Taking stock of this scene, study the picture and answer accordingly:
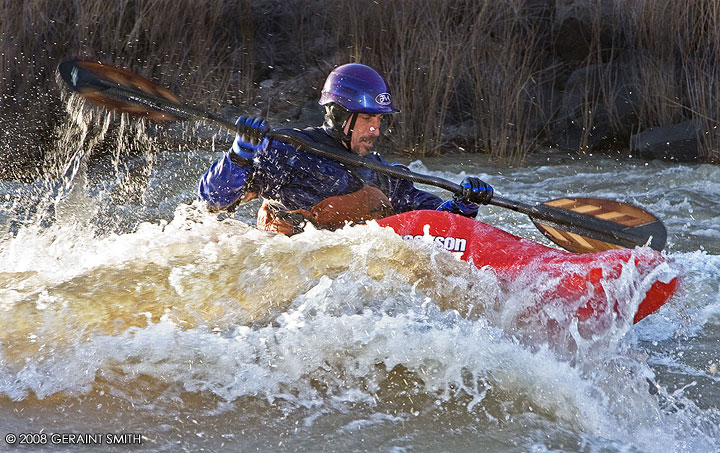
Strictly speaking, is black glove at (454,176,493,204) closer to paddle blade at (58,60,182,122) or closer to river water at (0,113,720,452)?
river water at (0,113,720,452)

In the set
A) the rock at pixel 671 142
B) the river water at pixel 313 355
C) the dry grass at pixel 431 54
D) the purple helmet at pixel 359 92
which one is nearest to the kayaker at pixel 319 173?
the purple helmet at pixel 359 92

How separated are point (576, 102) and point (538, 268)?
6.29m

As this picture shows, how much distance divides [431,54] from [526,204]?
14.6 ft

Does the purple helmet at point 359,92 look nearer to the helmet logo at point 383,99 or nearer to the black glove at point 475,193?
the helmet logo at point 383,99

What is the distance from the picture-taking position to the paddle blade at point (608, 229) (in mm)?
3955

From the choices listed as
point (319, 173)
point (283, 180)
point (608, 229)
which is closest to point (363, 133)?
point (319, 173)

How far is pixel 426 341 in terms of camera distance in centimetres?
333

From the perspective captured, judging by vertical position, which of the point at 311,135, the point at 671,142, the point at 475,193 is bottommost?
the point at 671,142

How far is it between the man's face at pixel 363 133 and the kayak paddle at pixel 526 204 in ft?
0.47

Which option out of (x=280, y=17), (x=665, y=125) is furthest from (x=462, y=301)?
(x=280, y=17)

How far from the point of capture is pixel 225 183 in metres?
4.01

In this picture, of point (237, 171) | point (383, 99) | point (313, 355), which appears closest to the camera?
point (313, 355)

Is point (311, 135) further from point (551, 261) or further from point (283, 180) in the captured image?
point (551, 261)

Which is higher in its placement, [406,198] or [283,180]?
[283,180]
